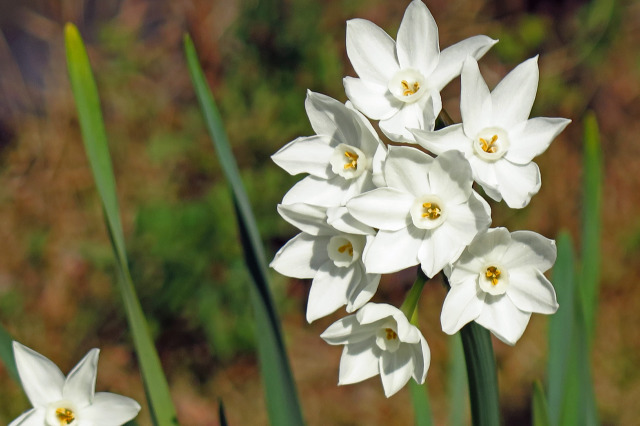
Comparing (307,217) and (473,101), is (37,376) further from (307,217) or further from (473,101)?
(473,101)

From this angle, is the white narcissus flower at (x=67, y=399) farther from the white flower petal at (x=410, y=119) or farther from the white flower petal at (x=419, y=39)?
the white flower petal at (x=419, y=39)

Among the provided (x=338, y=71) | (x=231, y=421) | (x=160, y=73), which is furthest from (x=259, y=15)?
(x=231, y=421)

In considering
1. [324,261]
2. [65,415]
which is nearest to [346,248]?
[324,261]

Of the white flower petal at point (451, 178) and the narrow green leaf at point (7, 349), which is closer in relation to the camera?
the white flower petal at point (451, 178)

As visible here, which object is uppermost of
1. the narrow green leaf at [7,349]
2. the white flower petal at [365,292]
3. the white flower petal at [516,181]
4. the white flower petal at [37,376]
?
the white flower petal at [516,181]

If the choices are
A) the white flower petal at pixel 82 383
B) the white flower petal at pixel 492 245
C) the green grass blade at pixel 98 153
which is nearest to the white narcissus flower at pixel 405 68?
the white flower petal at pixel 492 245

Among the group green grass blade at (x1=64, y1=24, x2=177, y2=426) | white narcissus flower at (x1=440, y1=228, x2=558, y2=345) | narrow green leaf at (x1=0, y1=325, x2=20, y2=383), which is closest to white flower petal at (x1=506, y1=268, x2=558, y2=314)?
white narcissus flower at (x1=440, y1=228, x2=558, y2=345)
